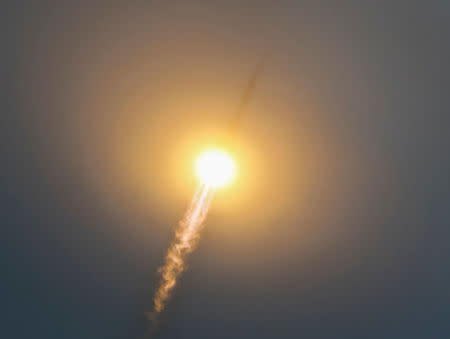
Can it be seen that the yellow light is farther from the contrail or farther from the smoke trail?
the smoke trail

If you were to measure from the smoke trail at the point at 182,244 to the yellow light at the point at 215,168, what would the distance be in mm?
163

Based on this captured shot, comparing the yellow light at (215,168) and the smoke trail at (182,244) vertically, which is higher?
the yellow light at (215,168)

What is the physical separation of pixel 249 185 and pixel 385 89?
2.92 metres

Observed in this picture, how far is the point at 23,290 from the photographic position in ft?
→ 17.6

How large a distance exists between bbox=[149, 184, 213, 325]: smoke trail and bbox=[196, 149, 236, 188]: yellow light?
16 centimetres

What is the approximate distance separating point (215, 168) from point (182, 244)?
155 cm

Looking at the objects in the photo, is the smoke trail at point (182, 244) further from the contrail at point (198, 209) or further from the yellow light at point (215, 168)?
the yellow light at point (215, 168)

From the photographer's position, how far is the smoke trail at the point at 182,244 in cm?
511

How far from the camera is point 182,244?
5.21 metres

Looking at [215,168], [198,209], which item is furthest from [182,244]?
[215,168]

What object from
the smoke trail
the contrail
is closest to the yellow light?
the contrail

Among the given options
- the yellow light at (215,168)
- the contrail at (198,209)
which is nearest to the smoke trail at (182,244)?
the contrail at (198,209)

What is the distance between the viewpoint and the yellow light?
5.00 meters

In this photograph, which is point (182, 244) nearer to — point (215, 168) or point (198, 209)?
point (198, 209)
